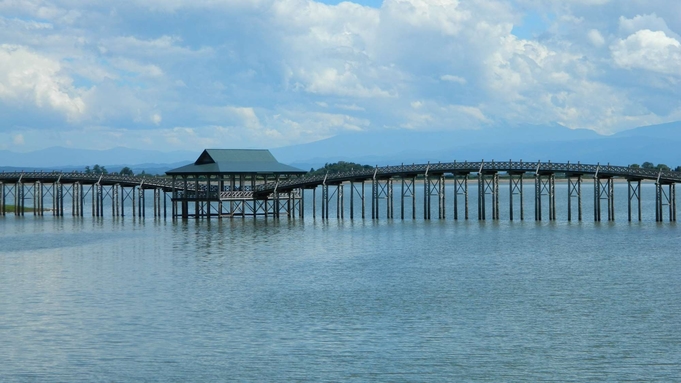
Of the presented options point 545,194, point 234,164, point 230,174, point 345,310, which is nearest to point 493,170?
point 545,194

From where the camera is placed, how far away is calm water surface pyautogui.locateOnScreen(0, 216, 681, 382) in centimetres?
2670

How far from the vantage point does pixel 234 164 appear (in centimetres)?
8562

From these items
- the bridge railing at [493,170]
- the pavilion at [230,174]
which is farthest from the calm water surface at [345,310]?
the pavilion at [230,174]

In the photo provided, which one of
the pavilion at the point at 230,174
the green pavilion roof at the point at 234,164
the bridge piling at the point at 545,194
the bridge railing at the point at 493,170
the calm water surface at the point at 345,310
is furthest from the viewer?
the green pavilion roof at the point at 234,164

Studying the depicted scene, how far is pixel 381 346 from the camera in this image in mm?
29141

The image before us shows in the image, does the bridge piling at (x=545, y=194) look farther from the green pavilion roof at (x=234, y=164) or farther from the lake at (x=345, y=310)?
the green pavilion roof at (x=234, y=164)

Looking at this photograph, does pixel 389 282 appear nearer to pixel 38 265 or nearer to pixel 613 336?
pixel 613 336

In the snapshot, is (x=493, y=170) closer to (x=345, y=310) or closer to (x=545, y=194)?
(x=545, y=194)

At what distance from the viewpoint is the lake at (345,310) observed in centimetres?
2670

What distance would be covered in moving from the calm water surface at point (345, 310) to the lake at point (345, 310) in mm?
92

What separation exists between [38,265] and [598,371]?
33.8 metres

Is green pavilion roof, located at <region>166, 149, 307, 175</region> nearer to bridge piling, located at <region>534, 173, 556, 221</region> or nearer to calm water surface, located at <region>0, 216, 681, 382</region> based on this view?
calm water surface, located at <region>0, 216, 681, 382</region>

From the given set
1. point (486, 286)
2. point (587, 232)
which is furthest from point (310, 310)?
point (587, 232)

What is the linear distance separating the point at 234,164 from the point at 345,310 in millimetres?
51527
